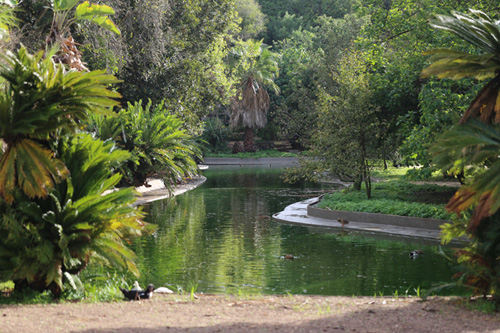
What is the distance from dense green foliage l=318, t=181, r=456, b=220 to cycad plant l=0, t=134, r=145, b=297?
11.0 meters

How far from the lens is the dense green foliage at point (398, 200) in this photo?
707 inches

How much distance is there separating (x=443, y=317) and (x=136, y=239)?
10.9 m

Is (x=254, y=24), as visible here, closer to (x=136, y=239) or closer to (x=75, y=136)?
(x=136, y=239)

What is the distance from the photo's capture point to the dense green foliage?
18.0 m

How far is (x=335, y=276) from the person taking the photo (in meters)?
12.0

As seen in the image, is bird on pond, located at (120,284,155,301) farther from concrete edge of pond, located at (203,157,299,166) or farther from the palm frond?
concrete edge of pond, located at (203,157,299,166)

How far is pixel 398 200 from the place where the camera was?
20656 millimetres

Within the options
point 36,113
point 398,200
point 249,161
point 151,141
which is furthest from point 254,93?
point 36,113

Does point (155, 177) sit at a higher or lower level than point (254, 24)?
lower

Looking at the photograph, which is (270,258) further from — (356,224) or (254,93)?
(254,93)

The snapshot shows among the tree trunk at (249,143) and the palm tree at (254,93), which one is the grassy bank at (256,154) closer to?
the tree trunk at (249,143)

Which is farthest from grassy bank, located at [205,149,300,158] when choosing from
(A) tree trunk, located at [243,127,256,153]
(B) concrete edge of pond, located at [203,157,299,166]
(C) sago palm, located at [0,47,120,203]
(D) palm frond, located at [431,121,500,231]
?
(D) palm frond, located at [431,121,500,231]

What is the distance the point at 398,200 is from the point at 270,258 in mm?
8229

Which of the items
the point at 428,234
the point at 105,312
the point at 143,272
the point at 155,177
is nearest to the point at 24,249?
the point at 105,312
